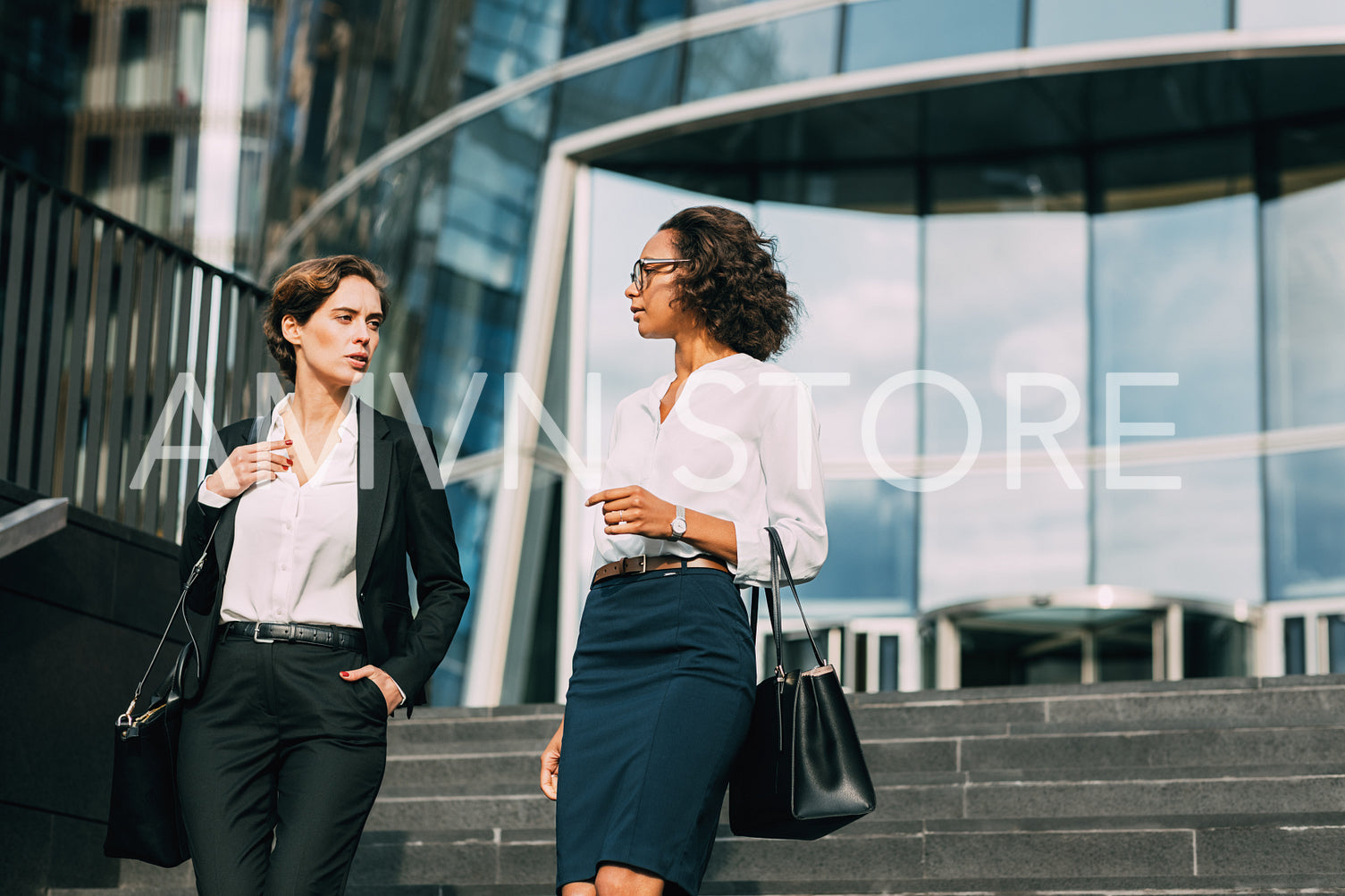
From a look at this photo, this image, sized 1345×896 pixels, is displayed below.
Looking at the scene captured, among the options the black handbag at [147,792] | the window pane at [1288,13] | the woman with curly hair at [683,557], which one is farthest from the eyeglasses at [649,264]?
the window pane at [1288,13]

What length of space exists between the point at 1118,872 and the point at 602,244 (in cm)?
922

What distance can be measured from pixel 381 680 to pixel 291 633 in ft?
0.70

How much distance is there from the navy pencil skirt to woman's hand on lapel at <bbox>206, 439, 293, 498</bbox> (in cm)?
93

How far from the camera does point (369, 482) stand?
378cm

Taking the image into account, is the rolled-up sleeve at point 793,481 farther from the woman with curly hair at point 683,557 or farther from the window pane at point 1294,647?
the window pane at point 1294,647

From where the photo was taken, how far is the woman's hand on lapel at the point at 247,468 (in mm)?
3689

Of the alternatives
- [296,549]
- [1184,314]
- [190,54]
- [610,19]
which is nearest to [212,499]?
[296,549]

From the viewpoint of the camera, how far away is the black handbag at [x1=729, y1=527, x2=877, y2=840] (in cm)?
302

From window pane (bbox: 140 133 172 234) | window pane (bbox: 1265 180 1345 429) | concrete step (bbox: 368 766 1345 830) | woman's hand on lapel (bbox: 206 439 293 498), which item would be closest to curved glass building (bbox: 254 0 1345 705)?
window pane (bbox: 1265 180 1345 429)

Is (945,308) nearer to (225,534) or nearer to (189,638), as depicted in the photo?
(225,534)

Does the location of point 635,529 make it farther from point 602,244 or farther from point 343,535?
point 602,244

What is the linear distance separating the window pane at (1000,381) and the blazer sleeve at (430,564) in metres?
9.88

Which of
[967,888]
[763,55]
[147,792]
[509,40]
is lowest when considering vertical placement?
[967,888]

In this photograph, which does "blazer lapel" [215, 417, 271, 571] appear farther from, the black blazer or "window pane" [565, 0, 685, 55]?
"window pane" [565, 0, 685, 55]
